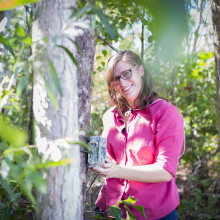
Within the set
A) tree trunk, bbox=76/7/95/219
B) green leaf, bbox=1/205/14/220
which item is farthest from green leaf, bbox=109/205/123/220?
green leaf, bbox=1/205/14/220

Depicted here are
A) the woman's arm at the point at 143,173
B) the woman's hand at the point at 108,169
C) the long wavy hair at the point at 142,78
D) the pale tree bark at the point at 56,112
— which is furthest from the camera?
the long wavy hair at the point at 142,78

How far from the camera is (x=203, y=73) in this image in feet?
12.5

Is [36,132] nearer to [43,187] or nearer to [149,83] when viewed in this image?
[43,187]

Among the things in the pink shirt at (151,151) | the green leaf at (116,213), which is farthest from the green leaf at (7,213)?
the pink shirt at (151,151)

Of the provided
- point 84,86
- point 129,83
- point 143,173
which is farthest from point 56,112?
point 129,83

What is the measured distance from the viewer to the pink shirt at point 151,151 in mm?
1369

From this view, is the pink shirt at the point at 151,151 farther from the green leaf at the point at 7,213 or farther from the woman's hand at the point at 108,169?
the green leaf at the point at 7,213

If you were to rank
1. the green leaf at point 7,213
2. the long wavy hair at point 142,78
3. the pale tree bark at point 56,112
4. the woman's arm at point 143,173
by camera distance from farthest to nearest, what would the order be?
1. the long wavy hair at point 142,78
2. the woman's arm at point 143,173
3. the green leaf at point 7,213
4. the pale tree bark at point 56,112

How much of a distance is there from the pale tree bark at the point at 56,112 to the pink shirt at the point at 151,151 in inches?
27.6

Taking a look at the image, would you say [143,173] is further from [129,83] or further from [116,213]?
[129,83]

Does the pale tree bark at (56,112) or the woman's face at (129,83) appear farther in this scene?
the woman's face at (129,83)

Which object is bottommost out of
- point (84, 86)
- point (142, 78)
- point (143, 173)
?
point (143, 173)

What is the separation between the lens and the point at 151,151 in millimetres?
1451

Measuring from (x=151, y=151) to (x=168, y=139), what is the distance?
156 mm
